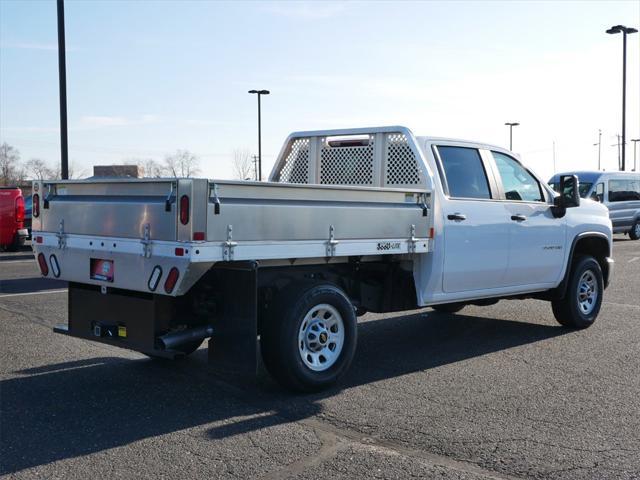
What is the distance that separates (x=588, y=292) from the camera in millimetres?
9594

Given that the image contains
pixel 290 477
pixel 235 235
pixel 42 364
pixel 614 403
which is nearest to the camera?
pixel 290 477

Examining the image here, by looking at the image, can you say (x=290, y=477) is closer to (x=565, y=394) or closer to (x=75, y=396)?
(x=75, y=396)

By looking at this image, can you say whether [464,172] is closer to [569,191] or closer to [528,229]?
[528,229]

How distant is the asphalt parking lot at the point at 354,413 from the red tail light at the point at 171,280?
0.94 meters

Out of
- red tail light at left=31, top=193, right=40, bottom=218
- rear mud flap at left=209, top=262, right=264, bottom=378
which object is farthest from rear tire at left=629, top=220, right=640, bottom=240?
red tail light at left=31, top=193, right=40, bottom=218

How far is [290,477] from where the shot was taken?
4.53m

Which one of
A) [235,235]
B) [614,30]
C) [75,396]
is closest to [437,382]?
[235,235]

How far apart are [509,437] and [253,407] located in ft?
6.23

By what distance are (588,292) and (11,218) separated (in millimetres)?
16277

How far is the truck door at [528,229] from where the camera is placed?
8.38m

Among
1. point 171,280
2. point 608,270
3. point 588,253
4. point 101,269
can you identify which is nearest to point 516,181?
point 588,253

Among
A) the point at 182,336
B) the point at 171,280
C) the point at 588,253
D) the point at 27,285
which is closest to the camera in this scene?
the point at 171,280

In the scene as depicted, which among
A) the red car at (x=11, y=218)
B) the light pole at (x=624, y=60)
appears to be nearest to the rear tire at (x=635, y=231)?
the light pole at (x=624, y=60)

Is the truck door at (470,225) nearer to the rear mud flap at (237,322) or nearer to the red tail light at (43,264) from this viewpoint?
the rear mud flap at (237,322)
